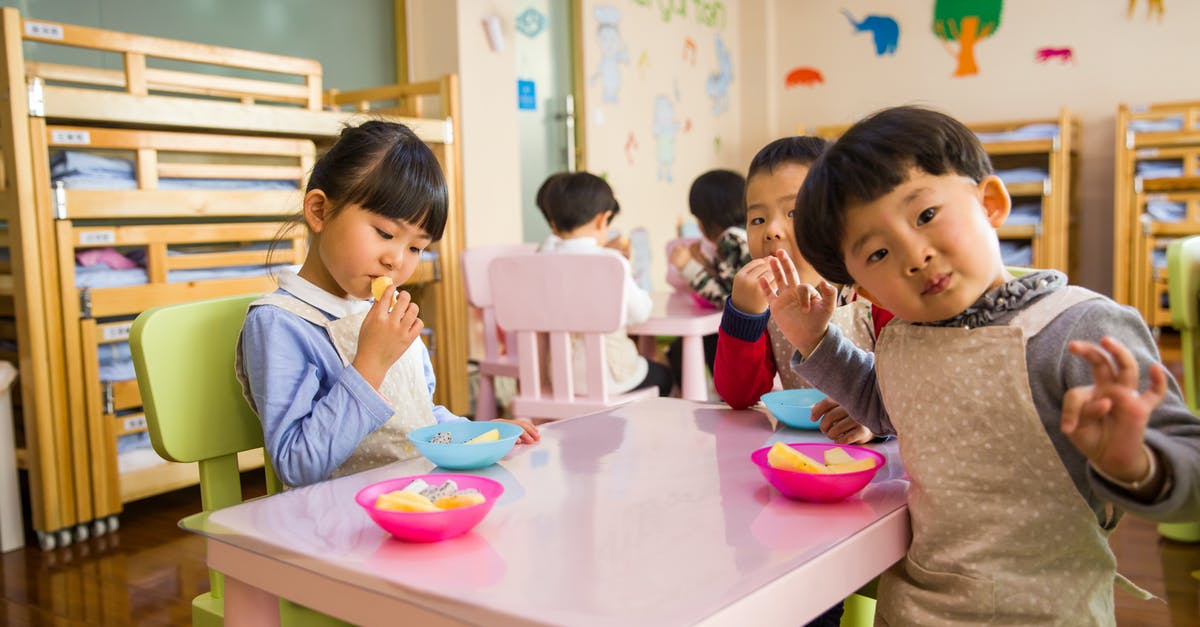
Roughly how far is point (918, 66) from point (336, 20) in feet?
13.6

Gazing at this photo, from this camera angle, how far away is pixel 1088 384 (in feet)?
2.54

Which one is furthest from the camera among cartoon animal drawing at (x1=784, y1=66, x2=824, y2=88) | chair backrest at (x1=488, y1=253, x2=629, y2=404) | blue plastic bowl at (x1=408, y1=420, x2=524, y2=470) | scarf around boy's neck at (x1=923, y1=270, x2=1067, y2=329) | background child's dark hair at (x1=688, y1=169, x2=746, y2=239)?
cartoon animal drawing at (x1=784, y1=66, x2=824, y2=88)

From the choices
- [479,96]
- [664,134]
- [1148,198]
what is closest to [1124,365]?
[479,96]

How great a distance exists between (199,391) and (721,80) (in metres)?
5.93

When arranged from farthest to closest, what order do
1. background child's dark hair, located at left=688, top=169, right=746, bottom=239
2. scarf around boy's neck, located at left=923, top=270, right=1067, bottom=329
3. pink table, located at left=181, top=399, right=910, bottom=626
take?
1. background child's dark hair, located at left=688, top=169, right=746, bottom=239
2. scarf around boy's neck, located at left=923, top=270, right=1067, bottom=329
3. pink table, located at left=181, top=399, right=910, bottom=626

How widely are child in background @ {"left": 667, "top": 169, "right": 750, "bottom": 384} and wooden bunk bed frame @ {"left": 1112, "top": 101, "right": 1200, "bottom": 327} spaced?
366 cm

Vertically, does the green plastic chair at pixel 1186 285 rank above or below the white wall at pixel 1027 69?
below

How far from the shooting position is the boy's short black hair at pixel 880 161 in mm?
841

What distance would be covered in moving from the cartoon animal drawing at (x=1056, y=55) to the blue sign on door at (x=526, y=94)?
346cm

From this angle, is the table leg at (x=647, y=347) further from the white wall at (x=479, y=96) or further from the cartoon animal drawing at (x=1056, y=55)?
A: the cartoon animal drawing at (x=1056, y=55)

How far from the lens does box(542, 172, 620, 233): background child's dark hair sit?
2889 mm

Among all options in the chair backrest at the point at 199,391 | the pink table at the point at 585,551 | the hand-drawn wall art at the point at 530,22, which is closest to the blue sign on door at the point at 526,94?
the hand-drawn wall art at the point at 530,22

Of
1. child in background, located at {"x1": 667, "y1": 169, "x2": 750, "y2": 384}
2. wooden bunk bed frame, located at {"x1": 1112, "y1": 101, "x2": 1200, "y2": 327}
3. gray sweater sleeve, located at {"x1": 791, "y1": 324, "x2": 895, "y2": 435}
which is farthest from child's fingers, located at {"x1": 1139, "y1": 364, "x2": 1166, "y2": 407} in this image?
wooden bunk bed frame, located at {"x1": 1112, "y1": 101, "x2": 1200, "y2": 327}

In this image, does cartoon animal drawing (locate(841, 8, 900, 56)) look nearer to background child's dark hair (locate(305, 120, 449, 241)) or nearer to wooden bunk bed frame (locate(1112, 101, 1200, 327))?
wooden bunk bed frame (locate(1112, 101, 1200, 327))
